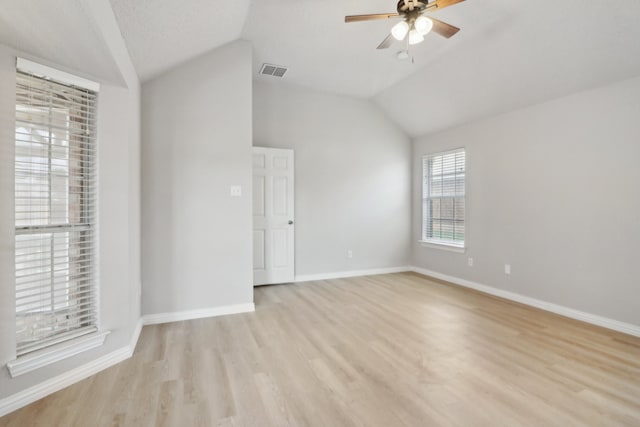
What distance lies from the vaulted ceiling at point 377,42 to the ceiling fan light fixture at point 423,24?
0.71 metres

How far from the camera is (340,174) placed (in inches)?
207

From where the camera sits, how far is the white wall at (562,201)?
9.98 ft

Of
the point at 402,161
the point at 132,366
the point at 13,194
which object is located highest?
the point at 402,161

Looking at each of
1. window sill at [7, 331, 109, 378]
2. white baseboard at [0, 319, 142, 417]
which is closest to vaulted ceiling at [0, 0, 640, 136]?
window sill at [7, 331, 109, 378]

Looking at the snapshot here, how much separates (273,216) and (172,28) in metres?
2.77

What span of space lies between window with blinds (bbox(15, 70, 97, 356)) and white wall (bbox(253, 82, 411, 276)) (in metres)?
2.72

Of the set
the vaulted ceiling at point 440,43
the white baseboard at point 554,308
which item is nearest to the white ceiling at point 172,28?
the vaulted ceiling at point 440,43

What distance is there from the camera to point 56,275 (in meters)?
2.08

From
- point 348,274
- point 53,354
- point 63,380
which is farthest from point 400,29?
point 348,274

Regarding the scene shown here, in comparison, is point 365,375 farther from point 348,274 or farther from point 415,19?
point 348,274

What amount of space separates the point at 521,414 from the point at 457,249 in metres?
3.28

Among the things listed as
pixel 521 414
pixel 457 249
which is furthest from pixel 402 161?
pixel 521 414

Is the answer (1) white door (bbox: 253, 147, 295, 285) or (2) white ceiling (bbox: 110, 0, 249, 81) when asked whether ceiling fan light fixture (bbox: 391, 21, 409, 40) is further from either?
(1) white door (bbox: 253, 147, 295, 285)

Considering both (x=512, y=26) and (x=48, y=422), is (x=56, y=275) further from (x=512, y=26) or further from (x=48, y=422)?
(x=512, y=26)
